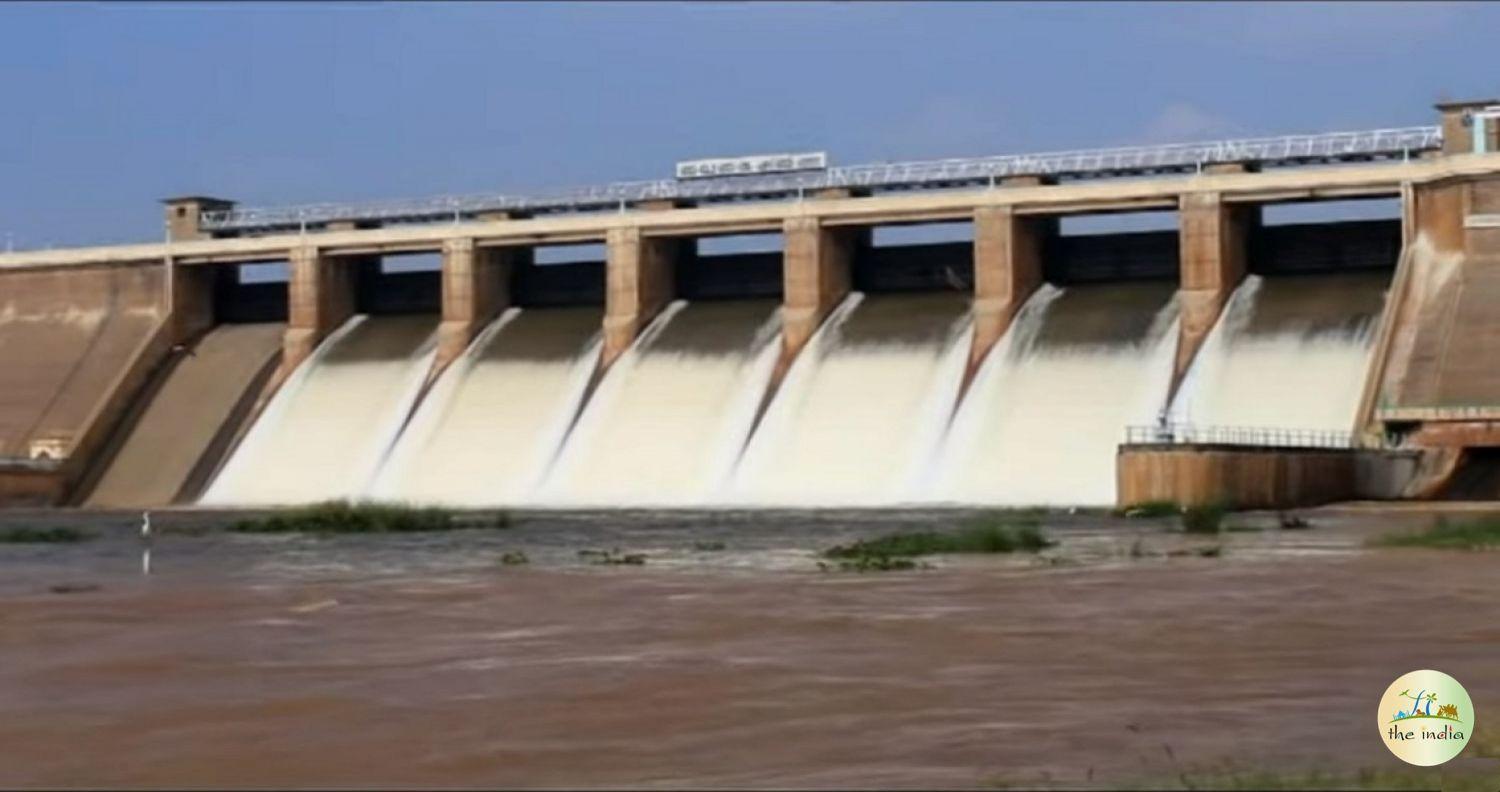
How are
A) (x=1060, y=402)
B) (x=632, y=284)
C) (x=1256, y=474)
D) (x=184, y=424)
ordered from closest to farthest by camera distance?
1. (x=1256, y=474)
2. (x=1060, y=402)
3. (x=632, y=284)
4. (x=184, y=424)

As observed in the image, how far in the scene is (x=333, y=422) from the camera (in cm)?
5688

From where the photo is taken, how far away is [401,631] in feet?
57.2

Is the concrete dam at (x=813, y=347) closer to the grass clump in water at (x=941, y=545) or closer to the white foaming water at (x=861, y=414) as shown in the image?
the white foaming water at (x=861, y=414)

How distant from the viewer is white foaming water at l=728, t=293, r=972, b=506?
1877 inches

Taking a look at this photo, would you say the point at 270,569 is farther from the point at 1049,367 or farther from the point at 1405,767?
the point at 1049,367

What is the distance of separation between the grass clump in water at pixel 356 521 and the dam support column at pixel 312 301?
1693cm

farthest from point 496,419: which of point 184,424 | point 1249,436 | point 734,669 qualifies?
point 734,669

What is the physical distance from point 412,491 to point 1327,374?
21170 mm

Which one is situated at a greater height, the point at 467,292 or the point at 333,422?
the point at 467,292

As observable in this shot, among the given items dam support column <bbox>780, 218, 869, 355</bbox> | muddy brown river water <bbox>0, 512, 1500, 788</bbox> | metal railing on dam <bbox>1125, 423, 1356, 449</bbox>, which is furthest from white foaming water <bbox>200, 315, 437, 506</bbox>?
muddy brown river water <bbox>0, 512, 1500, 788</bbox>

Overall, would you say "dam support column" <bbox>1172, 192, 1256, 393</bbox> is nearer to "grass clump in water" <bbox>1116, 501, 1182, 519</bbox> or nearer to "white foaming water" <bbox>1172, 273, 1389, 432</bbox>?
"white foaming water" <bbox>1172, 273, 1389, 432</bbox>

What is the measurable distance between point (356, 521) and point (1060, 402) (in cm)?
1499

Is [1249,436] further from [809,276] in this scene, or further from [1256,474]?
[809,276]

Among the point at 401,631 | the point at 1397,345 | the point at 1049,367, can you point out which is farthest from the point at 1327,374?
the point at 401,631
